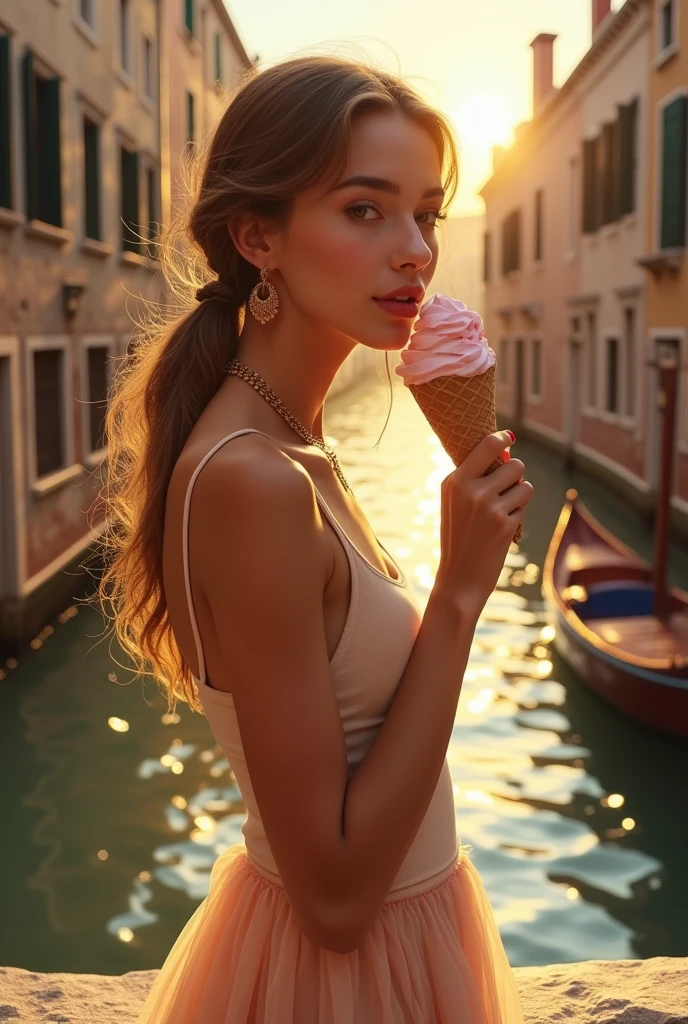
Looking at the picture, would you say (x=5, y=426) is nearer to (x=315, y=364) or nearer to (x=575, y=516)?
(x=575, y=516)

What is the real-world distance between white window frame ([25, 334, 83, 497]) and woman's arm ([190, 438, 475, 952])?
9.11 metres

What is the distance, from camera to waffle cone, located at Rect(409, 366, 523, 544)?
1614 mm

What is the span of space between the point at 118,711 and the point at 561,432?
16582 millimetres

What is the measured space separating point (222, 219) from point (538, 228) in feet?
85.2

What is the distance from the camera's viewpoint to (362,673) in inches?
52.3

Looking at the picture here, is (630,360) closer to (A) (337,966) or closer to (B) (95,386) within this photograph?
(B) (95,386)

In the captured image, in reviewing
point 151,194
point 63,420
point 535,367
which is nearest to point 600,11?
point 535,367

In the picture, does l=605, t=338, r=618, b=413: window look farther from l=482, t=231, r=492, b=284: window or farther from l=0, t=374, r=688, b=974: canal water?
l=482, t=231, r=492, b=284: window

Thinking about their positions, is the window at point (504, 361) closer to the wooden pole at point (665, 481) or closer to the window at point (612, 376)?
the window at point (612, 376)

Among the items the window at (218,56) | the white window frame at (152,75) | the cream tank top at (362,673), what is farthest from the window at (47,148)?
the window at (218,56)

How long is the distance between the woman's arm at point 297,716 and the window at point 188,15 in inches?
843

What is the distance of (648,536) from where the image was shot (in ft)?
48.7

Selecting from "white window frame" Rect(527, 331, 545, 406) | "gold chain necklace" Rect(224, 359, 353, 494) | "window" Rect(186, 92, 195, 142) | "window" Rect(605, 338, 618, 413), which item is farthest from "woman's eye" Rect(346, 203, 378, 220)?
"white window frame" Rect(527, 331, 545, 406)

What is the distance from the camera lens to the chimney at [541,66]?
A: 27.3 meters
